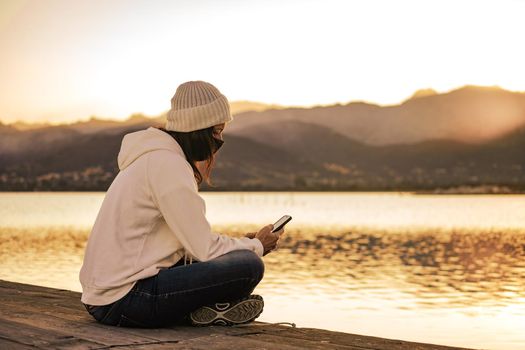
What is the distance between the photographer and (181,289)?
4375 mm

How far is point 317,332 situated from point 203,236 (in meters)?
1.07

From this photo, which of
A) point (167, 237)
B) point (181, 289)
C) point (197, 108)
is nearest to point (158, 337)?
point (181, 289)

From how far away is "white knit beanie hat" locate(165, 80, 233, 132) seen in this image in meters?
4.22

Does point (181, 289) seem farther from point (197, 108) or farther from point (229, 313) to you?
point (197, 108)

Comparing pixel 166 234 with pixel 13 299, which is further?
pixel 13 299

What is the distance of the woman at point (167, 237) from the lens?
4.13 metres

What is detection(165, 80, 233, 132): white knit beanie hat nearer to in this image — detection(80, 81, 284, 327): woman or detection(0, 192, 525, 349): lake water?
detection(80, 81, 284, 327): woman

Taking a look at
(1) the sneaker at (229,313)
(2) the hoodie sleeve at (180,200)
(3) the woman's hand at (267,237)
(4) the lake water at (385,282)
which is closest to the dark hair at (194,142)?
(2) the hoodie sleeve at (180,200)

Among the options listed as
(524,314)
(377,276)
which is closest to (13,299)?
(524,314)

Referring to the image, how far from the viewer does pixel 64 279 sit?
20.8m

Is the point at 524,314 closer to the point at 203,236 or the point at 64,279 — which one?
the point at 64,279

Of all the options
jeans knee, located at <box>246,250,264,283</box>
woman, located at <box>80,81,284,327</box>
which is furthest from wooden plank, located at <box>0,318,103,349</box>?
jeans knee, located at <box>246,250,264,283</box>

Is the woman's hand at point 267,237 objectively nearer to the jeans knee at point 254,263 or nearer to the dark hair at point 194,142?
the jeans knee at point 254,263

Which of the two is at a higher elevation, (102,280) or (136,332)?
(102,280)
